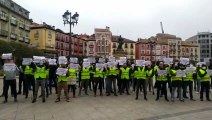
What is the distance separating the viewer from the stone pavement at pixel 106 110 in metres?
11.3

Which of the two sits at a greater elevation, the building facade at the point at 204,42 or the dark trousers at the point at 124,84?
the building facade at the point at 204,42

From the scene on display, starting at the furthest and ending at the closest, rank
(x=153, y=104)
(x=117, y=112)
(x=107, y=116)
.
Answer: (x=153, y=104)
(x=117, y=112)
(x=107, y=116)

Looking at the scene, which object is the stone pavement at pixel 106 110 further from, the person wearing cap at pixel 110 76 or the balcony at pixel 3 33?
the balcony at pixel 3 33

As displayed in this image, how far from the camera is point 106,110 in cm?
1244

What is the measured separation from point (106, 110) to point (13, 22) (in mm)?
57604

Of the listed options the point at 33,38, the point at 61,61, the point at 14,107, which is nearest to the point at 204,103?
the point at 61,61

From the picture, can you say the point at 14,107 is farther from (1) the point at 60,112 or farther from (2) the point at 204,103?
(2) the point at 204,103

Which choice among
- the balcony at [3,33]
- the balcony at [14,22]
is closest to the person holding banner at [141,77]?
the balcony at [3,33]

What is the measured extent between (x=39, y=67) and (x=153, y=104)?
490 cm

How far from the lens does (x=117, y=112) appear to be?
12070 mm

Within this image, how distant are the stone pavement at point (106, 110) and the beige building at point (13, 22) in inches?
1926

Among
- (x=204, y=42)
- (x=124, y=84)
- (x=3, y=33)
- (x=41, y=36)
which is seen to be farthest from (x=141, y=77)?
(x=204, y=42)

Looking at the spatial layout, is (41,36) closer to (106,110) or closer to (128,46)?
(128,46)

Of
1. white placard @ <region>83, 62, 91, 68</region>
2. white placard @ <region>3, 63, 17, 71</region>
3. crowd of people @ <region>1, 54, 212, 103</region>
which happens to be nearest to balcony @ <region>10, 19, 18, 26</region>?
crowd of people @ <region>1, 54, 212, 103</region>
